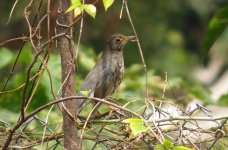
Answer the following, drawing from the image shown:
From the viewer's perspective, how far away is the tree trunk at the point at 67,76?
3.41 m

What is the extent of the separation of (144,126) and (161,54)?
365 inches

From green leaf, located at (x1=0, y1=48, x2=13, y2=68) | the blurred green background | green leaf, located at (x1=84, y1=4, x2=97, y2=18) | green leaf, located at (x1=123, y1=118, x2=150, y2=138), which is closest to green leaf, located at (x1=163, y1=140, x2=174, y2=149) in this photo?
green leaf, located at (x1=123, y1=118, x2=150, y2=138)

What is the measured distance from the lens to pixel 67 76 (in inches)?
134

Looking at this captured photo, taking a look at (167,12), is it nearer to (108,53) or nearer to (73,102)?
(108,53)

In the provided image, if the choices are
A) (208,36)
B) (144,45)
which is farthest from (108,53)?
(144,45)

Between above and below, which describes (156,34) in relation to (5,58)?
above

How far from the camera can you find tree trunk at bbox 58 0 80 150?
3.41m

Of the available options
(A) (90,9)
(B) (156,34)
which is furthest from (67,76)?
(B) (156,34)

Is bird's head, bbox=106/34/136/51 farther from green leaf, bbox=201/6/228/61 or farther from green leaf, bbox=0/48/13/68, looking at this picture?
green leaf, bbox=201/6/228/61

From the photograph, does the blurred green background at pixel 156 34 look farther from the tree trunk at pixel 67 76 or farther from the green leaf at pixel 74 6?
the green leaf at pixel 74 6

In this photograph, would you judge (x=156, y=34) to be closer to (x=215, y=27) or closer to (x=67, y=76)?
(x=215, y=27)

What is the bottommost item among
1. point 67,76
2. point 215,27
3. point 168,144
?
point 168,144

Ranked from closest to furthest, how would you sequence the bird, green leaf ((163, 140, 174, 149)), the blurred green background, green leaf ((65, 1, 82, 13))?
1. green leaf ((163, 140, 174, 149))
2. green leaf ((65, 1, 82, 13))
3. the bird
4. the blurred green background

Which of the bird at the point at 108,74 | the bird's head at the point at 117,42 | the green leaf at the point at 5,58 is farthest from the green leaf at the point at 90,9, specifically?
the green leaf at the point at 5,58
